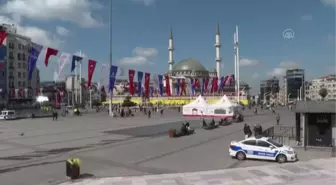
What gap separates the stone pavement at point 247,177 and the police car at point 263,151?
4.56 ft

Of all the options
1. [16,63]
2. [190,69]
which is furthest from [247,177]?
[190,69]

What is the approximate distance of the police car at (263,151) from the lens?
17.4 metres

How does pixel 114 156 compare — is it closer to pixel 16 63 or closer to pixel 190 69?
pixel 16 63

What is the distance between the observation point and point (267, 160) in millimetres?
17906

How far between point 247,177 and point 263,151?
406 cm

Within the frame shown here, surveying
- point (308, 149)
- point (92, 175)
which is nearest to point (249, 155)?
point (308, 149)

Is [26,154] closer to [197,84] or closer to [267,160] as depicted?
[267,160]

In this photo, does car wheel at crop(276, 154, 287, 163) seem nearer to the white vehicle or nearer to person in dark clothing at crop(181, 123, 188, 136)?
person in dark clothing at crop(181, 123, 188, 136)

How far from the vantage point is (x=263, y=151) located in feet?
58.4

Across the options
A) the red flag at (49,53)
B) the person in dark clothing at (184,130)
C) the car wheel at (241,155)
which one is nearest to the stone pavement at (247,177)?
the car wheel at (241,155)

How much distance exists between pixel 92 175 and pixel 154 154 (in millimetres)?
5813

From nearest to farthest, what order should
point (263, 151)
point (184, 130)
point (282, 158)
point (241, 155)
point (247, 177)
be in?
point (247, 177), point (282, 158), point (263, 151), point (241, 155), point (184, 130)

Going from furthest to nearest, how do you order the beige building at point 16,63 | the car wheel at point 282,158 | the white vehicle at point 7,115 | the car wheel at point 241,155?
1. the beige building at point 16,63
2. the white vehicle at point 7,115
3. the car wheel at point 241,155
4. the car wheel at point 282,158

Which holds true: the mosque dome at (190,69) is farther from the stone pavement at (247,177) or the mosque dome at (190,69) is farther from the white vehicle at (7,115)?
the stone pavement at (247,177)
